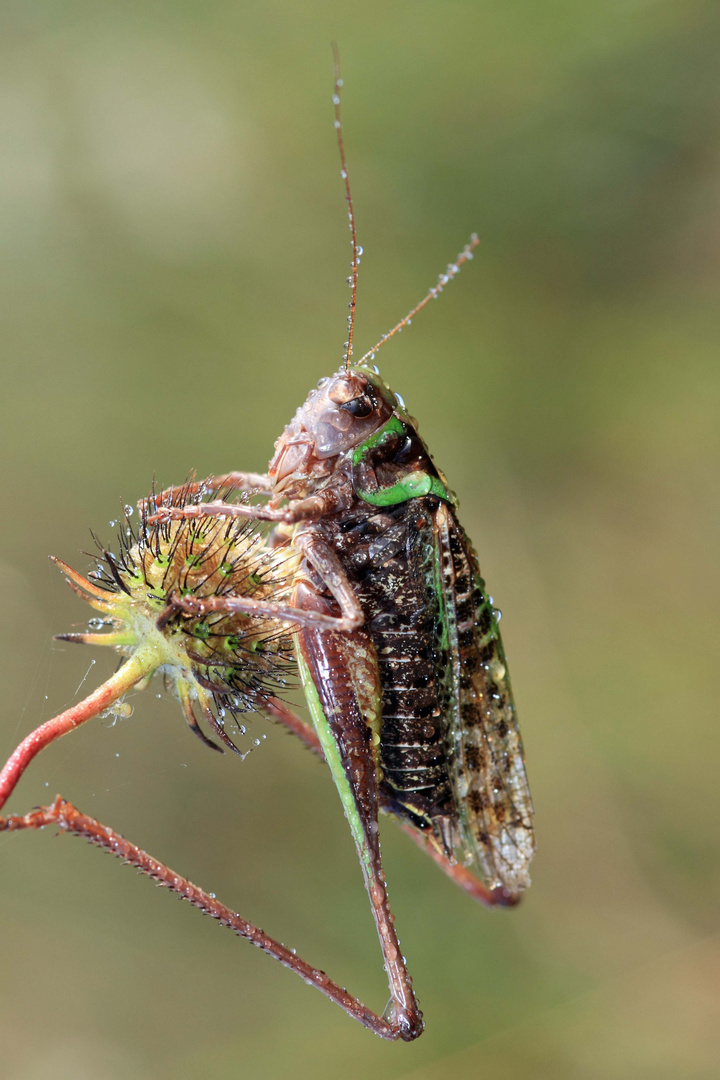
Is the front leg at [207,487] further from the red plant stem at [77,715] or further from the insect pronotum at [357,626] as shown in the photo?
the red plant stem at [77,715]

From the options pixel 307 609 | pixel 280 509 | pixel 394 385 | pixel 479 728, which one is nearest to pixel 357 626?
pixel 307 609

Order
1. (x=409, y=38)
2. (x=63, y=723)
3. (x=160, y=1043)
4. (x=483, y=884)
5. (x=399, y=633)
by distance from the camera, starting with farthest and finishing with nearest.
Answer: (x=409, y=38) < (x=160, y=1043) < (x=483, y=884) < (x=399, y=633) < (x=63, y=723)

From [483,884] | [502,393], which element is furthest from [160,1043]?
[502,393]

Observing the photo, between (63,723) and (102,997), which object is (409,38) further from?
(102,997)

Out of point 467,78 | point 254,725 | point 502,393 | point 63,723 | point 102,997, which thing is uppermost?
point 467,78

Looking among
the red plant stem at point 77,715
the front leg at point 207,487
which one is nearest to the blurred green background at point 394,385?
the front leg at point 207,487

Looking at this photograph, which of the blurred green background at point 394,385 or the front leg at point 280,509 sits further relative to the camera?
the blurred green background at point 394,385

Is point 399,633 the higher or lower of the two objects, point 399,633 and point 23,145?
the lower
